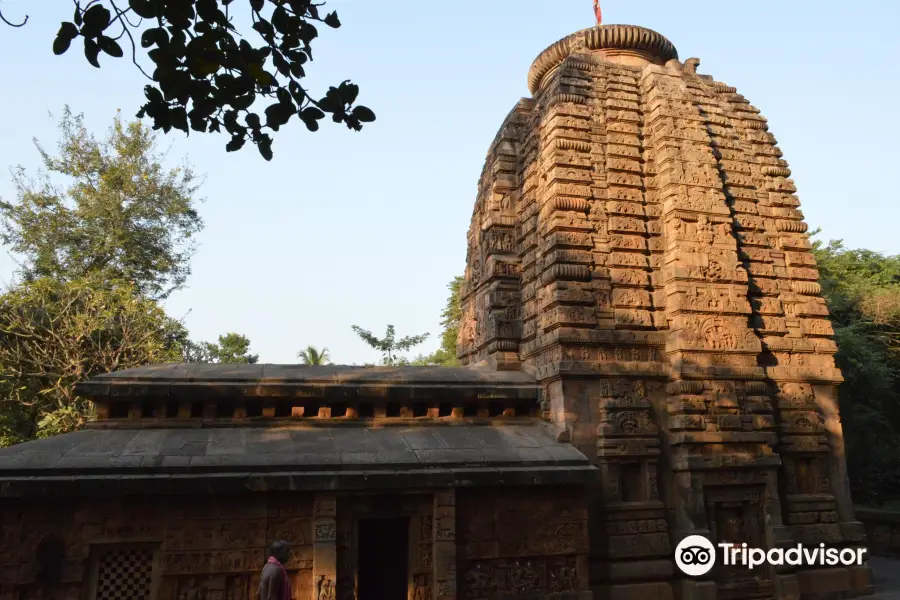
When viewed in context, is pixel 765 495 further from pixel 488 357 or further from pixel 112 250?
pixel 112 250

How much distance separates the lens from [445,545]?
771cm

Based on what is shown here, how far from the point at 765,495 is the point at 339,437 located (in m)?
6.04

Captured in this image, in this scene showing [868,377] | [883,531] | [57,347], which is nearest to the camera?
[883,531]

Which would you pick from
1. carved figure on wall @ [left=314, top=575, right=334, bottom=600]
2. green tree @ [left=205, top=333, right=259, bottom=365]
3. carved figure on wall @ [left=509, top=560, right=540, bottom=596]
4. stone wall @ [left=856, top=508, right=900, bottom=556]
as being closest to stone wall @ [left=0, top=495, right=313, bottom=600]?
carved figure on wall @ [left=314, top=575, right=334, bottom=600]

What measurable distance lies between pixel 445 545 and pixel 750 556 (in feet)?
14.4

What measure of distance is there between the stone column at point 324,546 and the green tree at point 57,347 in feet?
36.9

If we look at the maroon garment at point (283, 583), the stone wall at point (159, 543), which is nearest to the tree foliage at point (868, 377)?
the stone wall at point (159, 543)

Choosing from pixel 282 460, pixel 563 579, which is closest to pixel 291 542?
pixel 282 460

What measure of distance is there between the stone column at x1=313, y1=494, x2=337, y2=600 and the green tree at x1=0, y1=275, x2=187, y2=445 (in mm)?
11236

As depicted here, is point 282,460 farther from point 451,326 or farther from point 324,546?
point 451,326

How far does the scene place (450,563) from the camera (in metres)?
7.67

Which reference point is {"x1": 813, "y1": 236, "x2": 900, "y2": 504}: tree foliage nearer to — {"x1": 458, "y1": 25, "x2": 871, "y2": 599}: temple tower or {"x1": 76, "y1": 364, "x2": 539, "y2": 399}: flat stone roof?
{"x1": 458, "y1": 25, "x2": 871, "y2": 599}: temple tower

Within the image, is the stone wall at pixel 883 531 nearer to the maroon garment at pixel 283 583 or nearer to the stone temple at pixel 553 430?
the stone temple at pixel 553 430

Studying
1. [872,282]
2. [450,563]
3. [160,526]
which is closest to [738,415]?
[450,563]
